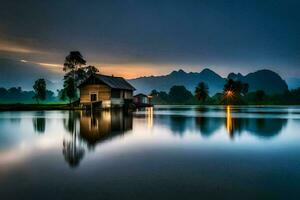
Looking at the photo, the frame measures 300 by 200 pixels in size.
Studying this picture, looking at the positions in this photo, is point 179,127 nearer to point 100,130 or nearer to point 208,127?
point 208,127

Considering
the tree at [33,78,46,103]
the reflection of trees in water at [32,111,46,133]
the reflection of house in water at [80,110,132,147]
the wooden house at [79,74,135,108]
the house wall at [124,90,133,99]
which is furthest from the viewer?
the tree at [33,78,46,103]

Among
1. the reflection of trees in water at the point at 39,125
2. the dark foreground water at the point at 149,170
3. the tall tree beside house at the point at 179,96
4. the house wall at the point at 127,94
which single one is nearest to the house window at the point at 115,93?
the house wall at the point at 127,94

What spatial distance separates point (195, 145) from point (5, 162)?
839cm

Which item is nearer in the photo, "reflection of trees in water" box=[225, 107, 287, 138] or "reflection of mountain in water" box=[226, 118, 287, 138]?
"reflection of mountain in water" box=[226, 118, 287, 138]

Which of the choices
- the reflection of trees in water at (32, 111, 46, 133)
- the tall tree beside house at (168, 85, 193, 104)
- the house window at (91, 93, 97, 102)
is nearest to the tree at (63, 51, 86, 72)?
the house window at (91, 93, 97, 102)

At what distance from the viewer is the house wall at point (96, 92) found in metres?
58.0

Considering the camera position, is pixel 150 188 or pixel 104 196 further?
pixel 150 188

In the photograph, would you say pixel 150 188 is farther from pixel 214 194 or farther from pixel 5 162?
pixel 5 162

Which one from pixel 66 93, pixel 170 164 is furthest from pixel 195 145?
pixel 66 93

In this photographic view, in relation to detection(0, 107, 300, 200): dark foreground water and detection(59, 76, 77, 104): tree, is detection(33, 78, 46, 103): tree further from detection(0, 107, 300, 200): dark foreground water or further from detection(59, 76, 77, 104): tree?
detection(0, 107, 300, 200): dark foreground water

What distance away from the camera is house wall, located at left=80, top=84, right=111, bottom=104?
58.0 metres

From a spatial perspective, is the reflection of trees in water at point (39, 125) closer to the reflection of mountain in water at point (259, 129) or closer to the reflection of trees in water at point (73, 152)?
the reflection of trees in water at point (73, 152)

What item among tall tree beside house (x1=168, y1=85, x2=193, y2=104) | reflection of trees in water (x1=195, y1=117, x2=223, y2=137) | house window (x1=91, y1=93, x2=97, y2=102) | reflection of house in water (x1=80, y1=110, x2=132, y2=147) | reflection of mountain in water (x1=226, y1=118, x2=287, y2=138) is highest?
tall tree beside house (x1=168, y1=85, x2=193, y2=104)

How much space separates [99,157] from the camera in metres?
10.7
